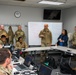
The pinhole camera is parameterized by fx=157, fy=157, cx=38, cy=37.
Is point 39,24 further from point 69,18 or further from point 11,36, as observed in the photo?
point 69,18

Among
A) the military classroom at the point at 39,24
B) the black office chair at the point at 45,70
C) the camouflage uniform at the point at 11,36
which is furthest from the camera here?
the camouflage uniform at the point at 11,36

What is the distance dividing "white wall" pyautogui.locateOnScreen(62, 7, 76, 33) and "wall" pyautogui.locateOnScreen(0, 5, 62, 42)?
1.46 metres

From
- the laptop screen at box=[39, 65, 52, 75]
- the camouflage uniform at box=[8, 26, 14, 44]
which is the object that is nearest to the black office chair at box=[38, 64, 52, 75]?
the laptop screen at box=[39, 65, 52, 75]

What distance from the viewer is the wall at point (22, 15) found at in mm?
8172

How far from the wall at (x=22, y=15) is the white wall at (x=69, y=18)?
1462mm

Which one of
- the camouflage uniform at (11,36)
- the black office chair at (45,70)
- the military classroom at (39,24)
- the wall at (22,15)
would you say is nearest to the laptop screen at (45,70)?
the black office chair at (45,70)

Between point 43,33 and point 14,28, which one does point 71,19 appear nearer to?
point 43,33

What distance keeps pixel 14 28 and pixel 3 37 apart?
→ 1627mm

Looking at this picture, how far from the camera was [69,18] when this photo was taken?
29.4 feet

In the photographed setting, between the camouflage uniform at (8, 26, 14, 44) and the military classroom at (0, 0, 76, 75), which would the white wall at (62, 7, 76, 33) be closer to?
the military classroom at (0, 0, 76, 75)

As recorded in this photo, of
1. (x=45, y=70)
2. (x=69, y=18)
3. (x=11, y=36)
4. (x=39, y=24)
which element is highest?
(x=69, y=18)

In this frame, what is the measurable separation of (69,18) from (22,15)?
2.67 metres

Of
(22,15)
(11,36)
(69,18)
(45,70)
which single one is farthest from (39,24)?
(45,70)

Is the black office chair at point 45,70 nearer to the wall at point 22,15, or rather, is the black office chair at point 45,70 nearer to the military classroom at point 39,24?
the military classroom at point 39,24
